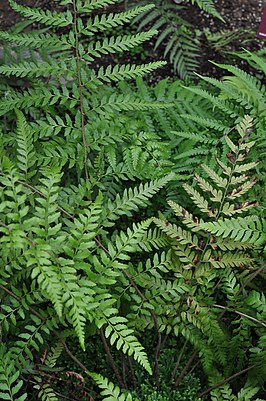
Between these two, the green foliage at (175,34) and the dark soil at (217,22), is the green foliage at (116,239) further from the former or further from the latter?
the dark soil at (217,22)

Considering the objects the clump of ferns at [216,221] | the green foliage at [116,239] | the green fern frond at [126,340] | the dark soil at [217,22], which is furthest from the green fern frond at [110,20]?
the dark soil at [217,22]

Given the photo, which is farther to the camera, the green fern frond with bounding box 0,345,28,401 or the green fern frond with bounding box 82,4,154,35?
the green fern frond with bounding box 82,4,154,35

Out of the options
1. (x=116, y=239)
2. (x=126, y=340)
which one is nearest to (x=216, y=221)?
(x=116, y=239)

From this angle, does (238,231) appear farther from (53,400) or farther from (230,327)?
(53,400)

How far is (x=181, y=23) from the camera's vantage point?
13.4 ft

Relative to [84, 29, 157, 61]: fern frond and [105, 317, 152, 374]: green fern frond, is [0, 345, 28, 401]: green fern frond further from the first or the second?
[84, 29, 157, 61]: fern frond

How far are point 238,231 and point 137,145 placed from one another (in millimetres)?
711

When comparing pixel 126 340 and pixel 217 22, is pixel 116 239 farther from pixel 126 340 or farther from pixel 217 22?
pixel 217 22

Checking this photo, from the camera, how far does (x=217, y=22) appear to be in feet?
14.3

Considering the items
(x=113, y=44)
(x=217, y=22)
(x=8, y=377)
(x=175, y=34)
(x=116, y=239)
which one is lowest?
(x=8, y=377)

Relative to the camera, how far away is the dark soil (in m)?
4.11

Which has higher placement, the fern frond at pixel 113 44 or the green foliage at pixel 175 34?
the fern frond at pixel 113 44

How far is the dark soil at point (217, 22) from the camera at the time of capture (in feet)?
13.5

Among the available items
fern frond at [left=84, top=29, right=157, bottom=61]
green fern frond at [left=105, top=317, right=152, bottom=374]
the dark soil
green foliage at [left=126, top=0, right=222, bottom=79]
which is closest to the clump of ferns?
green fern frond at [left=105, top=317, right=152, bottom=374]
